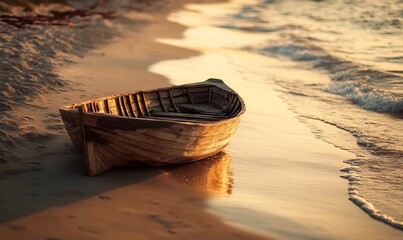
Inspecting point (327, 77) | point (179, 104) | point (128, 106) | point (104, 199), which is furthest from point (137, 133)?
point (327, 77)

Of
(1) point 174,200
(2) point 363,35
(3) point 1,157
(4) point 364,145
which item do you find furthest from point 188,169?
(2) point 363,35

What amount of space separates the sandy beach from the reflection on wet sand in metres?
0.02

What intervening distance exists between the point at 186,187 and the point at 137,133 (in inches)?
35.1

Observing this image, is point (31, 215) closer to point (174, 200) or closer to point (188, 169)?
point (174, 200)

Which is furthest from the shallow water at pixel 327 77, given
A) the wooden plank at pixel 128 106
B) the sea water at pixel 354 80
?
the wooden plank at pixel 128 106

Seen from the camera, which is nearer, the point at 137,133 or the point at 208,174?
the point at 137,133

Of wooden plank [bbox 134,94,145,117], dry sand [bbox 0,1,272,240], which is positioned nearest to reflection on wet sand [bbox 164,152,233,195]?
dry sand [bbox 0,1,272,240]

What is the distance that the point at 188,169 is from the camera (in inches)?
293

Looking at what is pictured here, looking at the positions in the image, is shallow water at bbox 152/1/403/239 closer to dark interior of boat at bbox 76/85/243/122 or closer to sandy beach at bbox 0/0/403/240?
sandy beach at bbox 0/0/403/240

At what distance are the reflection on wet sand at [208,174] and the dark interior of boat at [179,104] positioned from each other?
880 mm

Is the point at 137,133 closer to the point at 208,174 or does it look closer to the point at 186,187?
the point at 186,187

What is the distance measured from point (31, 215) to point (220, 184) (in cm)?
245

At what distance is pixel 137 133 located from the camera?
6613 millimetres

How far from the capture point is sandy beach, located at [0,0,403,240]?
571cm
